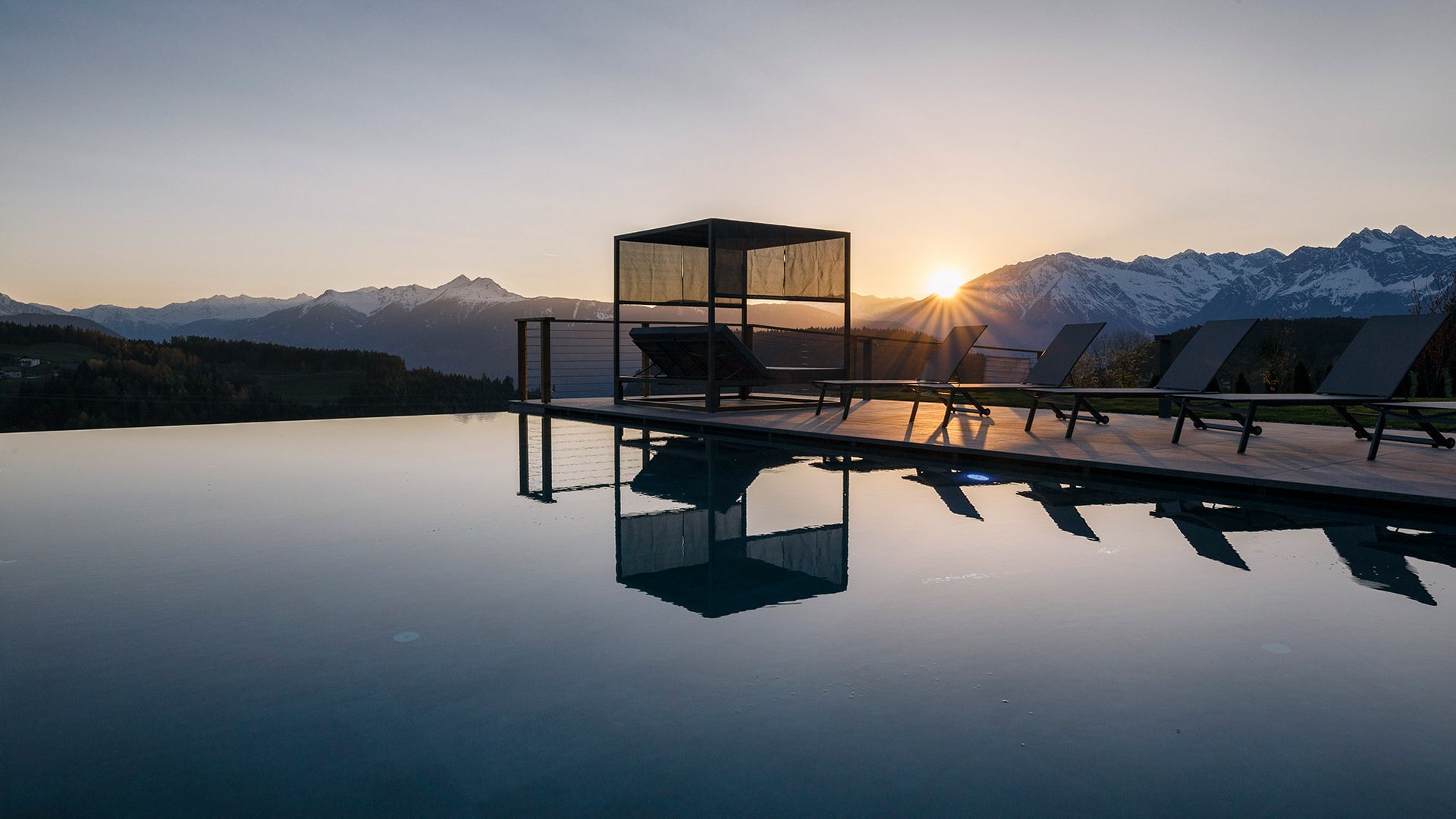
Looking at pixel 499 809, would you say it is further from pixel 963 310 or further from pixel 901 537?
pixel 963 310

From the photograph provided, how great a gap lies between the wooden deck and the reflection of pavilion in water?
116cm

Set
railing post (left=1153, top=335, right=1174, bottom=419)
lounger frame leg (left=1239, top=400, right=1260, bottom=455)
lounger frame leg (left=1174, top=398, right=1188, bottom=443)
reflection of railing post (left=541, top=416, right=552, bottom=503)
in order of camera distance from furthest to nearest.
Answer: railing post (left=1153, top=335, right=1174, bottom=419) → lounger frame leg (left=1174, top=398, right=1188, bottom=443) → lounger frame leg (left=1239, top=400, right=1260, bottom=455) → reflection of railing post (left=541, top=416, right=552, bottom=503)

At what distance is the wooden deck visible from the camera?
4621 mm

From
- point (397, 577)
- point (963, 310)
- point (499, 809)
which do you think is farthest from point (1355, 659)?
point (963, 310)

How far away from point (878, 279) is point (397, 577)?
2441cm

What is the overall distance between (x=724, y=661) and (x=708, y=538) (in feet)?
5.40

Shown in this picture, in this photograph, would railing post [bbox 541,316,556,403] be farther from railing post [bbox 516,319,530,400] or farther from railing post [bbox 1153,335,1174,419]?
railing post [bbox 1153,335,1174,419]

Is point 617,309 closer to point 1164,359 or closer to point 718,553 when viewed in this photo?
point 1164,359

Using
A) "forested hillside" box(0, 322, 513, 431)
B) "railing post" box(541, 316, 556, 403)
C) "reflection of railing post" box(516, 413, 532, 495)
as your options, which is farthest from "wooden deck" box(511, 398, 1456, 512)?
"forested hillside" box(0, 322, 513, 431)

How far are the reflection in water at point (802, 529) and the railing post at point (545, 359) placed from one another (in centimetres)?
522

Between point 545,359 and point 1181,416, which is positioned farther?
point 545,359

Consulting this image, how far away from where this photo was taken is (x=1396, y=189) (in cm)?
2358

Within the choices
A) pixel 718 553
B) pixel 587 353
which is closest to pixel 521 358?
pixel 587 353

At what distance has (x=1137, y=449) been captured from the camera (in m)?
6.11
